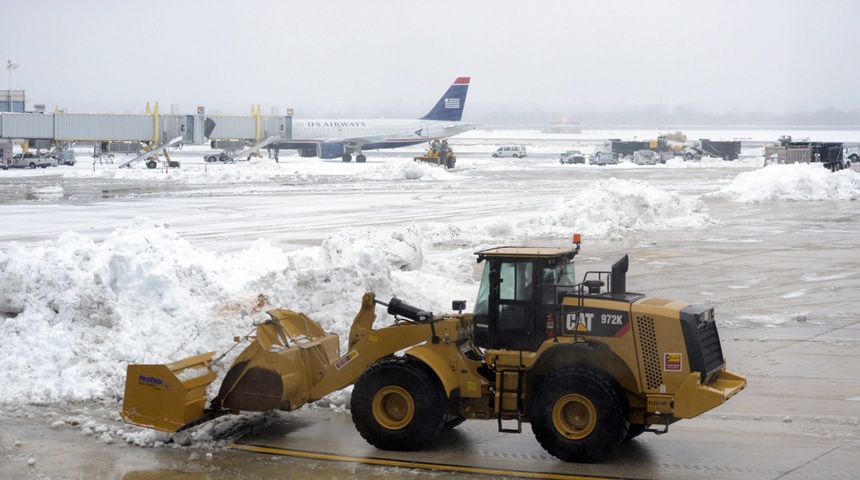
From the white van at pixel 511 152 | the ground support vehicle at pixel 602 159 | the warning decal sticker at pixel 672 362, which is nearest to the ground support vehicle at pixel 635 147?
the ground support vehicle at pixel 602 159

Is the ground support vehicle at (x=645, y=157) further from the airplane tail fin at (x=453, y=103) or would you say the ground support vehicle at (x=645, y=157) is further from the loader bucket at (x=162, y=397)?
the loader bucket at (x=162, y=397)

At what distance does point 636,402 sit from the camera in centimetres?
909

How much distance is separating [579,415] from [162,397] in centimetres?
412

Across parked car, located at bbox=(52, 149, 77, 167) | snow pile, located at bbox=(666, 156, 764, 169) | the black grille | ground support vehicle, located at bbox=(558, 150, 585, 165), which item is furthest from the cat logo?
snow pile, located at bbox=(666, 156, 764, 169)

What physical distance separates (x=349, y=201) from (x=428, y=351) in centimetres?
3252

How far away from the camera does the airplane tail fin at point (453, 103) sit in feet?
301

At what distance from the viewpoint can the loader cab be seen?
9.27 meters

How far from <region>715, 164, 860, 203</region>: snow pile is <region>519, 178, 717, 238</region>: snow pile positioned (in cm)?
1044

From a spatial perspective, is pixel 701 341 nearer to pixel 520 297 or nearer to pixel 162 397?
pixel 520 297

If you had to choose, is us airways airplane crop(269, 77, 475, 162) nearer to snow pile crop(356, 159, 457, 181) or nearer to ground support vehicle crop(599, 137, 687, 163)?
ground support vehicle crop(599, 137, 687, 163)

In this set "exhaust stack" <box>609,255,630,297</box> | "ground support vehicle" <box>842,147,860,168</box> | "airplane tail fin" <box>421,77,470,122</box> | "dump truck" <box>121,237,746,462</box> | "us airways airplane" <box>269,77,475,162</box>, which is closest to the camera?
"dump truck" <box>121,237,746,462</box>

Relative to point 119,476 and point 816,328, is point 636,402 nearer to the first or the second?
point 119,476

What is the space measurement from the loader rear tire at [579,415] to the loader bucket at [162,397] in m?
3.43

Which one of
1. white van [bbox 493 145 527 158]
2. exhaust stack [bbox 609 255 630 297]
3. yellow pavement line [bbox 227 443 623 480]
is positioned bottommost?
yellow pavement line [bbox 227 443 623 480]
